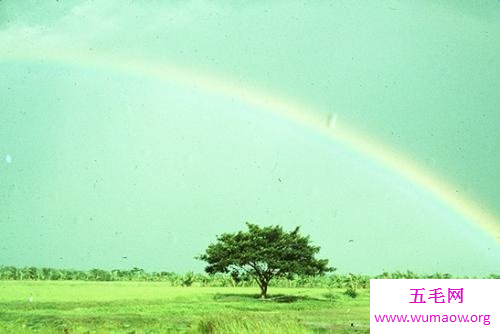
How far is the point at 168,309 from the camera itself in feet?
36.3

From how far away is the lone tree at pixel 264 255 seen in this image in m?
11.4

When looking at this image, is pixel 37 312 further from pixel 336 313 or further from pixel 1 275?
pixel 336 313

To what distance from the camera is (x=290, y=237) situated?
1149 cm

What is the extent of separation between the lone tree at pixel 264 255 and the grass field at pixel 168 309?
306 mm

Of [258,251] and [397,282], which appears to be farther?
[258,251]

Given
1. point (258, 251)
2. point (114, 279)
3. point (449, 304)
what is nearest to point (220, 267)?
point (258, 251)

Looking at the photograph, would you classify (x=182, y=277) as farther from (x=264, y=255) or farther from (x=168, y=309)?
(x=264, y=255)

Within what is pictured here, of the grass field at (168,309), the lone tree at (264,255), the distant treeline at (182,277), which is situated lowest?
the grass field at (168,309)

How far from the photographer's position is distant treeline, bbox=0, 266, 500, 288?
11.3 m

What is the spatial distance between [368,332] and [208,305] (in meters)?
2.11

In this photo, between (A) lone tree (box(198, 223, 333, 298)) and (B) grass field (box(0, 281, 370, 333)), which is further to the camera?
(A) lone tree (box(198, 223, 333, 298))

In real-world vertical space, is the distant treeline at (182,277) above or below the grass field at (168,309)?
above

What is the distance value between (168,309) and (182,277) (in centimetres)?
83

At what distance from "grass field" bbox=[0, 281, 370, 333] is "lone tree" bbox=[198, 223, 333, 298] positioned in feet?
1.00
